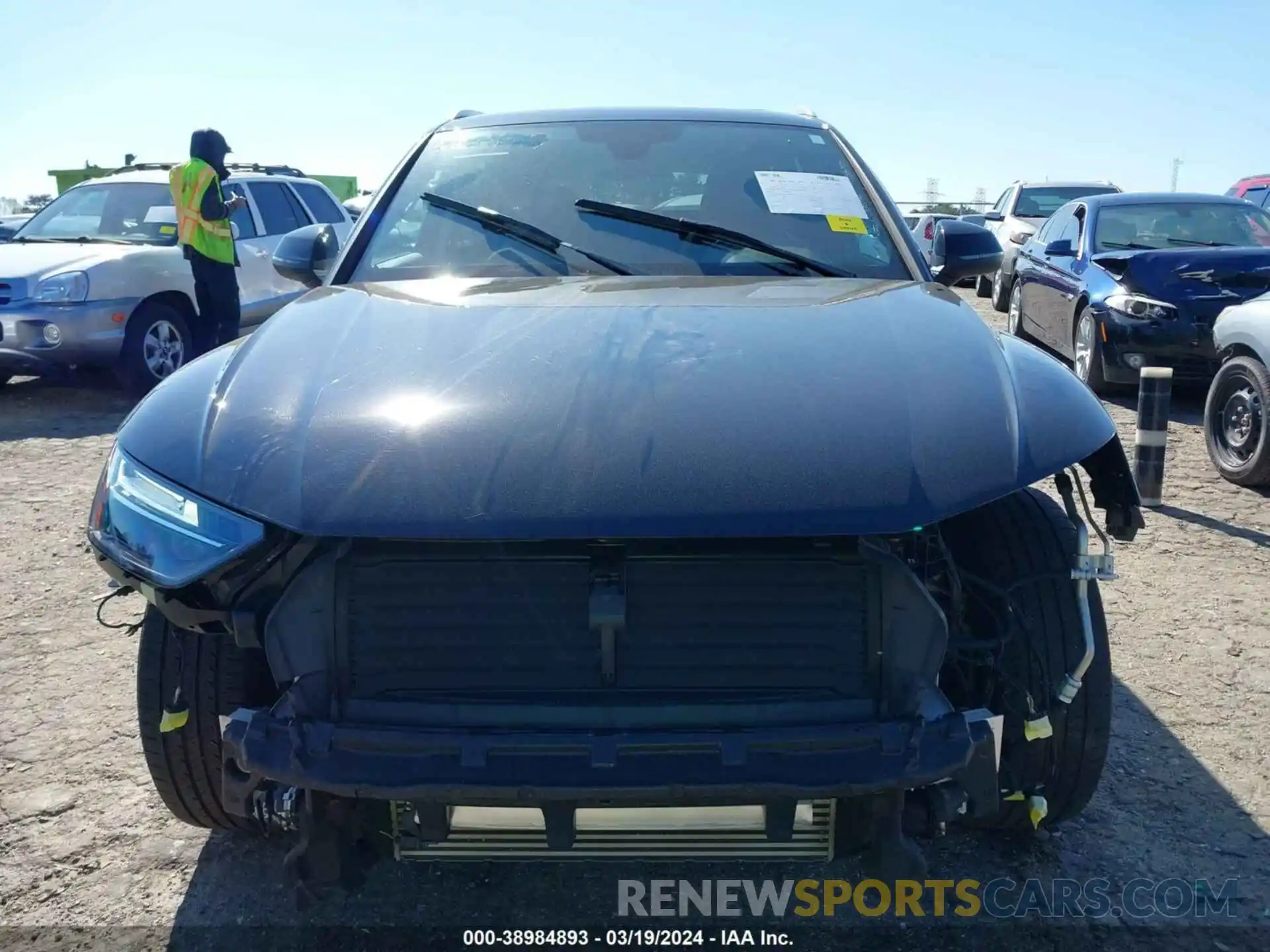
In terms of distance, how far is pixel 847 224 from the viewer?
9.83 ft

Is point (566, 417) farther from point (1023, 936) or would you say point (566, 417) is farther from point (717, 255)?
point (1023, 936)

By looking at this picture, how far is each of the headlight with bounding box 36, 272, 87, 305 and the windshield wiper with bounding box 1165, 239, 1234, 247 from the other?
831 centimetres

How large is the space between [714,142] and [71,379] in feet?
25.4

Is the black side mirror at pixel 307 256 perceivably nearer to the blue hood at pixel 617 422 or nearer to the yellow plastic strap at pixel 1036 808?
the blue hood at pixel 617 422

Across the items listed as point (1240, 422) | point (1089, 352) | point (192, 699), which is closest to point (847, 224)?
point (192, 699)

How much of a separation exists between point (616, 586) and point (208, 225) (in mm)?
7489

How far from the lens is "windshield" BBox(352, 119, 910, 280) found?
2.87m

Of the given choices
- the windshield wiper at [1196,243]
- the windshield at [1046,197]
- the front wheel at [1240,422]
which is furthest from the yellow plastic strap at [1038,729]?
the windshield at [1046,197]

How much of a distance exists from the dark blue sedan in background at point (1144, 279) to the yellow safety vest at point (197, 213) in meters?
6.58

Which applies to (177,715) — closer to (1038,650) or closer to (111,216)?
(1038,650)

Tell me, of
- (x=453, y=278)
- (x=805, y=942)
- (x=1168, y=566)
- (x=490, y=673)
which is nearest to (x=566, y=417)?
(x=490, y=673)

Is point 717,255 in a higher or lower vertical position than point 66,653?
higher

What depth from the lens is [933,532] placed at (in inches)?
80.5
